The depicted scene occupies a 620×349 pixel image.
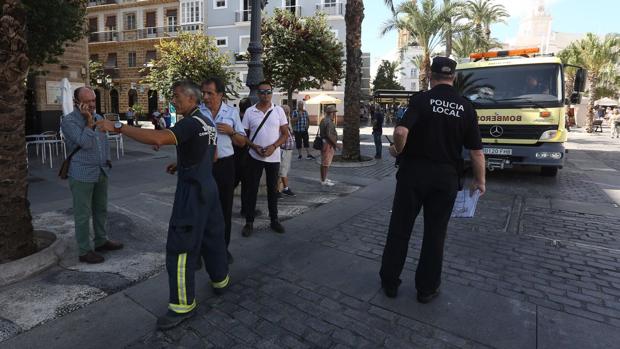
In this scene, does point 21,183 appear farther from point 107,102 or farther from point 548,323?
point 107,102

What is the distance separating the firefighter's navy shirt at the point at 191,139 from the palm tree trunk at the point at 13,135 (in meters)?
1.89

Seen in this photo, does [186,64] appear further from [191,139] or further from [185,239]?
[185,239]

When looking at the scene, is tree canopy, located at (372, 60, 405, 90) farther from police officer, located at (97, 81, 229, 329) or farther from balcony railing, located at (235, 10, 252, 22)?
police officer, located at (97, 81, 229, 329)

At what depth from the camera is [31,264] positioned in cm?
366

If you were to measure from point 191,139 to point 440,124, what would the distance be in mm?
1850

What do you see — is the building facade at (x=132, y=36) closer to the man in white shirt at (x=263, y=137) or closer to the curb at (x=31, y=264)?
the man in white shirt at (x=263, y=137)

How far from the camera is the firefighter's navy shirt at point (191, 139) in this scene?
2818 millimetres

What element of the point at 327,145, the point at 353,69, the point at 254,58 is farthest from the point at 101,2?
the point at 327,145

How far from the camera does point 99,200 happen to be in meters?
4.15

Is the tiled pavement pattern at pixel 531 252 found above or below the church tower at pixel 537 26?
below

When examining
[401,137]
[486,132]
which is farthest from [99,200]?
[486,132]

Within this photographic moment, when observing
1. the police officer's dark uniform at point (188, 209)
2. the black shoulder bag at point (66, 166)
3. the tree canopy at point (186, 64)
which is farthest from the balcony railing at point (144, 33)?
the police officer's dark uniform at point (188, 209)

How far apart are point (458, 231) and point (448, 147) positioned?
246 cm

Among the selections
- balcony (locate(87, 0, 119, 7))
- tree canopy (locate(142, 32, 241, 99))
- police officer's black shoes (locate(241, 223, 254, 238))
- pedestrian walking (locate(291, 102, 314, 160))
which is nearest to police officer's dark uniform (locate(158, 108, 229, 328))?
police officer's black shoes (locate(241, 223, 254, 238))
